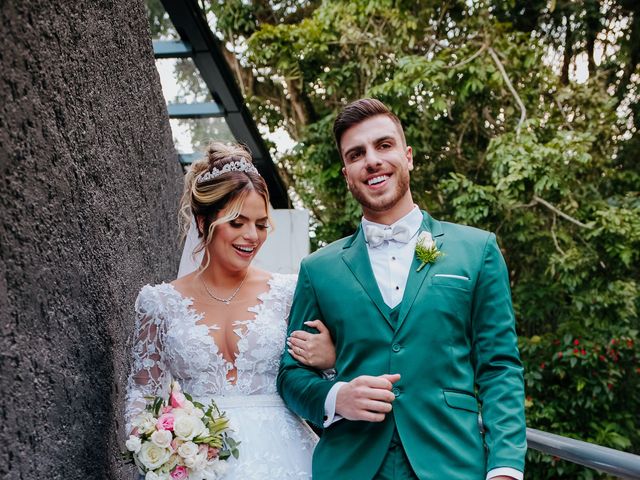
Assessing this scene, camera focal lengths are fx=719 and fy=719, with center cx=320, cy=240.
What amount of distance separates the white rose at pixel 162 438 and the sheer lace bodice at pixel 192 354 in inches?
13.7

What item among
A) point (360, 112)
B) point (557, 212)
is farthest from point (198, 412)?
point (557, 212)

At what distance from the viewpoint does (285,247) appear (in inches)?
281

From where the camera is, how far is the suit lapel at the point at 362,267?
80.5 inches

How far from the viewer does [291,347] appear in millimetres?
2197

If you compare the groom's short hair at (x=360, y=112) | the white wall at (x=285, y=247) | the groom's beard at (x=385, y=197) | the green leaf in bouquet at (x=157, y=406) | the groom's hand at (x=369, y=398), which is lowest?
the white wall at (x=285, y=247)

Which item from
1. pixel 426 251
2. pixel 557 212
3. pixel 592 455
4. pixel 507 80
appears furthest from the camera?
pixel 507 80

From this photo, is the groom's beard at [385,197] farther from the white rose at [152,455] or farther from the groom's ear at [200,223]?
the white rose at [152,455]

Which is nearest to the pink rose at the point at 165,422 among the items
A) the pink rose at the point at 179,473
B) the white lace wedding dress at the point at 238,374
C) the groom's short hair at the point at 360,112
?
the pink rose at the point at 179,473

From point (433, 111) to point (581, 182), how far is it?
5.12 ft

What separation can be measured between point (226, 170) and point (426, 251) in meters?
0.88

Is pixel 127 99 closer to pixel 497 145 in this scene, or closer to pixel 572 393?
pixel 497 145

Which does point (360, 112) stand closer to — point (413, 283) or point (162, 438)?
point (413, 283)

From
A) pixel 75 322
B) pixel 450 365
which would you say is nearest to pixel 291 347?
pixel 450 365

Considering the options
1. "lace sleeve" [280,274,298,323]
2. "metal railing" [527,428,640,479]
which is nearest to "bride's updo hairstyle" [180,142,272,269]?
"lace sleeve" [280,274,298,323]
